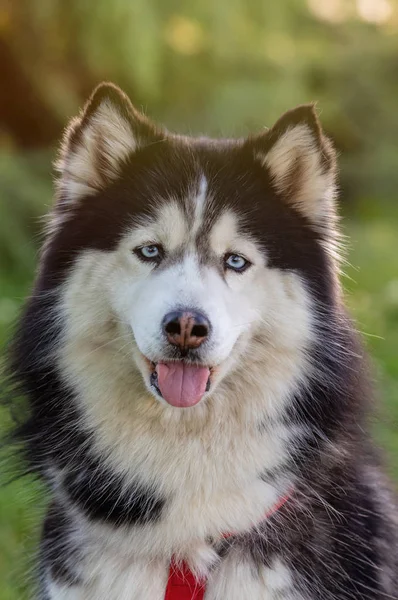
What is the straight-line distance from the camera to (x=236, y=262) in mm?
2619

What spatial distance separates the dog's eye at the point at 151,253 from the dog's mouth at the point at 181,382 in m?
0.32

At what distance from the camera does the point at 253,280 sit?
261cm

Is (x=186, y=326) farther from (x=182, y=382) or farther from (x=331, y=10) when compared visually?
(x=331, y=10)

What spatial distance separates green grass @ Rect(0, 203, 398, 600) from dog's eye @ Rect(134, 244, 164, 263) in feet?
2.62

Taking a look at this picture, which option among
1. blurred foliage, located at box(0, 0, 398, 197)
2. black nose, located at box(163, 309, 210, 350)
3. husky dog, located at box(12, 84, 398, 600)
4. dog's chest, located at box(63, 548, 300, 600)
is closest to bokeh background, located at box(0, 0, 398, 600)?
blurred foliage, located at box(0, 0, 398, 197)

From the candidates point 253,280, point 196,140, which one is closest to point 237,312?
point 253,280

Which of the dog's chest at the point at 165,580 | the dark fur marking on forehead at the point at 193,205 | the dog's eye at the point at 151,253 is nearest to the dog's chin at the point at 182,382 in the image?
the dog's eye at the point at 151,253

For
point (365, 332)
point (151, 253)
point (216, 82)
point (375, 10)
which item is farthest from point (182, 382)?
point (375, 10)

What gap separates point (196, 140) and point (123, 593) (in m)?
1.46

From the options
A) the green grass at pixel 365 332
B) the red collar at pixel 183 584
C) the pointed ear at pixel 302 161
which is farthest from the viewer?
the green grass at pixel 365 332

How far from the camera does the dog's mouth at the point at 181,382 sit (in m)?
2.49

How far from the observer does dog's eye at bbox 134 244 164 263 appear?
2.60m

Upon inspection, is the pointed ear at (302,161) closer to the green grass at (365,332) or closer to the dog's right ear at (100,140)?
the dog's right ear at (100,140)

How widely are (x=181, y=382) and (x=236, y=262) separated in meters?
0.40
